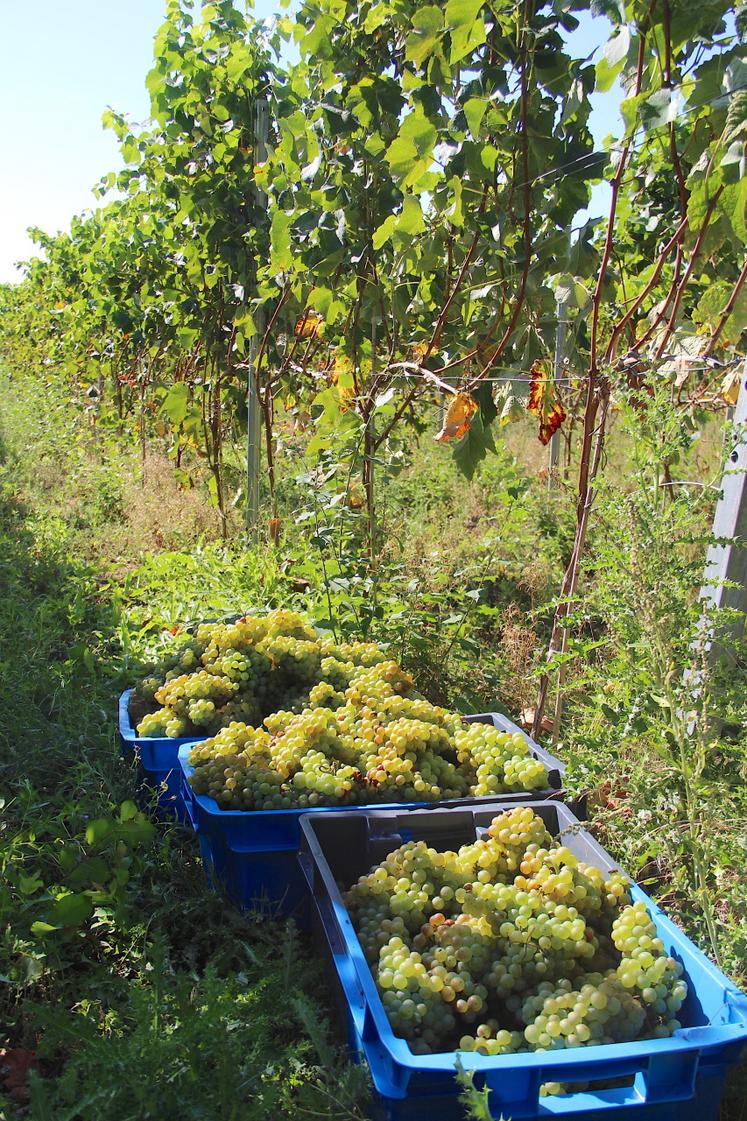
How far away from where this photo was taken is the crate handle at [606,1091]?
4.63ft

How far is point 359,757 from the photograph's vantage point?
2.48m

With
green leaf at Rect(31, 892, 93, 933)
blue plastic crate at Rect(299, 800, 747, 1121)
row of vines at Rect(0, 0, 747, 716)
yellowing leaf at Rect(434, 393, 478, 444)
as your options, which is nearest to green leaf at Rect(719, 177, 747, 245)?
row of vines at Rect(0, 0, 747, 716)

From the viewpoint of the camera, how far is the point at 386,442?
3.84 meters

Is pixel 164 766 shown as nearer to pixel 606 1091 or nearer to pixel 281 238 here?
pixel 606 1091

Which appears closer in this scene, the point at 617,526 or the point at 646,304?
the point at 617,526

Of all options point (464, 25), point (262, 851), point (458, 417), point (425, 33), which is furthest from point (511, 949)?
point (425, 33)

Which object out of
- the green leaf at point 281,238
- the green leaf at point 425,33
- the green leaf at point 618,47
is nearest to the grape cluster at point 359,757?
the green leaf at point 618,47

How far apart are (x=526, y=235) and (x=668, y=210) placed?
2471 mm

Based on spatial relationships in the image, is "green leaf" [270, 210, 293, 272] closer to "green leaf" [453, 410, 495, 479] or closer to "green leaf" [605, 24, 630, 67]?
"green leaf" [453, 410, 495, 479]

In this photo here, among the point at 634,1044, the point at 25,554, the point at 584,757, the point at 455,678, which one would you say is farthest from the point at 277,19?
the point at 634,1044

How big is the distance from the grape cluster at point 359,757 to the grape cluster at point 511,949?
336mm

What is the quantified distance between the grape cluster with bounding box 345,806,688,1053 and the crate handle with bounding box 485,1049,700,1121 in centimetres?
9

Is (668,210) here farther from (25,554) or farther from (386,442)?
(25,554)

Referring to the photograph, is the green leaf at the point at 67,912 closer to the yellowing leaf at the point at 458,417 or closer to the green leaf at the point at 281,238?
the yellowing leaf at the point at 458,417
